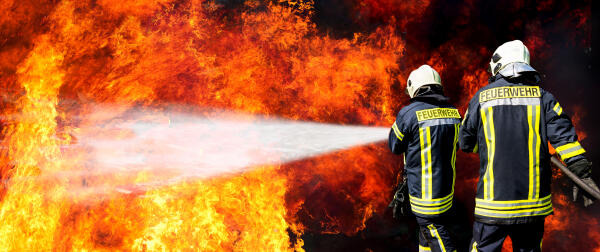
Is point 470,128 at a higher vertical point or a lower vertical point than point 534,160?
higher

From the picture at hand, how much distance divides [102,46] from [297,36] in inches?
119

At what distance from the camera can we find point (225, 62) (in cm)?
520

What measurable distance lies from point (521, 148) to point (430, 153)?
2.76ft

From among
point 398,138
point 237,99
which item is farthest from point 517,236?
point 237,99

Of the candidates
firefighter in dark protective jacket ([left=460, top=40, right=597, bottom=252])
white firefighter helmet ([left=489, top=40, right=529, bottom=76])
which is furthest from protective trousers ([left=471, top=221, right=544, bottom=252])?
white firefighter helmet ([left=489, top=40, right=529, bottom=76])

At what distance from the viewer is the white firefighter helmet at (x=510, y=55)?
10.2 feet

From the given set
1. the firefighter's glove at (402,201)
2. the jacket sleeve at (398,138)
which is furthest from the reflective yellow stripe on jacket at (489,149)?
the firefighter's glove at (402,201)

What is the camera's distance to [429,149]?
350 cm

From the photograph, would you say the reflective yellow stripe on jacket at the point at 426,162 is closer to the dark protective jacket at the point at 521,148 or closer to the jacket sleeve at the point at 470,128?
the jacket sleeve at the point at 470,128

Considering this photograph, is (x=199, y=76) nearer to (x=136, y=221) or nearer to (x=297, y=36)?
(x=297, y=36)

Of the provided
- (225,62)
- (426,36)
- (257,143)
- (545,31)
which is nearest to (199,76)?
(225,62)

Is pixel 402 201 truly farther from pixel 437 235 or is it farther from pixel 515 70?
→ pixel 515 70

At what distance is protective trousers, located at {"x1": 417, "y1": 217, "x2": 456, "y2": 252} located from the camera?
348 centimetres

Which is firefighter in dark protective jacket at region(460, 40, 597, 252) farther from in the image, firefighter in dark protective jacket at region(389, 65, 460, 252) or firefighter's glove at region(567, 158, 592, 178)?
firefighter in dark protective jacket at region(389, 65, 460, 252)
